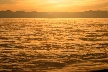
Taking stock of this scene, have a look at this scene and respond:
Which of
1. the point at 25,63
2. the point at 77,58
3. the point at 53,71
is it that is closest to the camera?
the point at 53,71

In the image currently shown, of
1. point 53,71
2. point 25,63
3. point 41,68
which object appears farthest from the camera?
point 25,63

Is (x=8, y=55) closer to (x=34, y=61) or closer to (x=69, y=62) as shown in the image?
(x=34, y=61)

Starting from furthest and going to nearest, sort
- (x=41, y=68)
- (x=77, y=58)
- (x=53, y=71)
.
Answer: (x=77, y=58) < (x=41, y=68) < (x=53, y=71)

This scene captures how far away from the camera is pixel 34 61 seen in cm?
3428

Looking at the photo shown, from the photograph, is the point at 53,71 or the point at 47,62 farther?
the point at 47,62

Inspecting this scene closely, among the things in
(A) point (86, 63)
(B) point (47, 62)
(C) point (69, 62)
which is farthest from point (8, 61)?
(A) point (86, 63)

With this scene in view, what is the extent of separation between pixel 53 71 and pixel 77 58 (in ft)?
29.4

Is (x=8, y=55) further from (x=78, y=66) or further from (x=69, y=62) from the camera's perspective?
(x=78, y=66)

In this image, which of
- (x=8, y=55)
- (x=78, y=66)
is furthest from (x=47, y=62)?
(x=8, y=55)

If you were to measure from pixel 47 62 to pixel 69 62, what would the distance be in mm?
2889

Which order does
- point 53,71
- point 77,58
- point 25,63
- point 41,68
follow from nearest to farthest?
1. point 53,71
2. point 41,68
3. point 25,63
4. point 77,58

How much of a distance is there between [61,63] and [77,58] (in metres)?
4.14

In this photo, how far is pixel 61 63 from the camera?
33.1 meters

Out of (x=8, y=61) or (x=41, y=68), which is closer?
(x=41, y=68)
